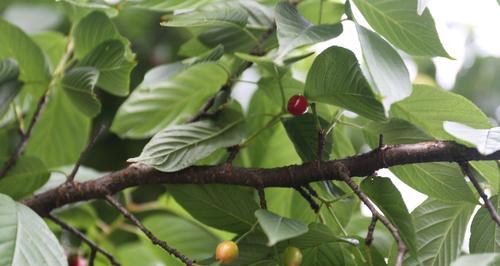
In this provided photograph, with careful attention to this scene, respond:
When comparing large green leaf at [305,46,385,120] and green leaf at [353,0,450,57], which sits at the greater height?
green leaf at [353,0,450,57]

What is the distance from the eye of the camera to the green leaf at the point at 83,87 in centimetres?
74

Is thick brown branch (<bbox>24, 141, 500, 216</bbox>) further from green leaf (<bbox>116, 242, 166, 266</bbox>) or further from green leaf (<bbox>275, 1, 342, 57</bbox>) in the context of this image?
green leaf (<bbox>116, 242, 166, 266</bbox>)

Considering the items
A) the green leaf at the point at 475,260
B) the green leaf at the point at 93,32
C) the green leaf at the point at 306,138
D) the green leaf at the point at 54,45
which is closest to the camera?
the green leaf at the point at 475,260

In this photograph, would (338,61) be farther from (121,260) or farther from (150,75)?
(121,260)

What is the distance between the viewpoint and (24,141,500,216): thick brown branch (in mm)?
561

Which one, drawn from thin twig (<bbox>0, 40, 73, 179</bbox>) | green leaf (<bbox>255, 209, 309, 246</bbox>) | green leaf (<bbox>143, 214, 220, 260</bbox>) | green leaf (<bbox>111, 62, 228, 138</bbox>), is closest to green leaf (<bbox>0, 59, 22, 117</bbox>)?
thin twig (<bbox>0, 40, 73, 179</bbox>)

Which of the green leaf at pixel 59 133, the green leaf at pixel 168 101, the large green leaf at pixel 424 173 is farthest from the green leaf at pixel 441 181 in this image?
the green leaf at pixel 59 133

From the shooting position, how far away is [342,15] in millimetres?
854

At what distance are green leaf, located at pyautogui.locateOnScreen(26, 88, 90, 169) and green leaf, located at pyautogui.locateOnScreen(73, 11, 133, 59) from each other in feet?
0.55

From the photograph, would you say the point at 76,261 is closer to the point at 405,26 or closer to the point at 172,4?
the point at 172,4

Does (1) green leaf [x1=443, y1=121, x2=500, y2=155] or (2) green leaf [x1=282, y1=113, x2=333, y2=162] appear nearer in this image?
(1) green leaf [x1=443, y1=121, x2=500, y2=155]

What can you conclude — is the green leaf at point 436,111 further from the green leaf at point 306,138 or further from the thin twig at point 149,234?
the thin twig at point 149,234

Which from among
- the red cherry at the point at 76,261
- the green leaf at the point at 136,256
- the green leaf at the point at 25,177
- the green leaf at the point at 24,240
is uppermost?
the green leaf at the point at 24,240

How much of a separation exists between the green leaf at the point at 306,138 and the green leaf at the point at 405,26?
0.35ft
